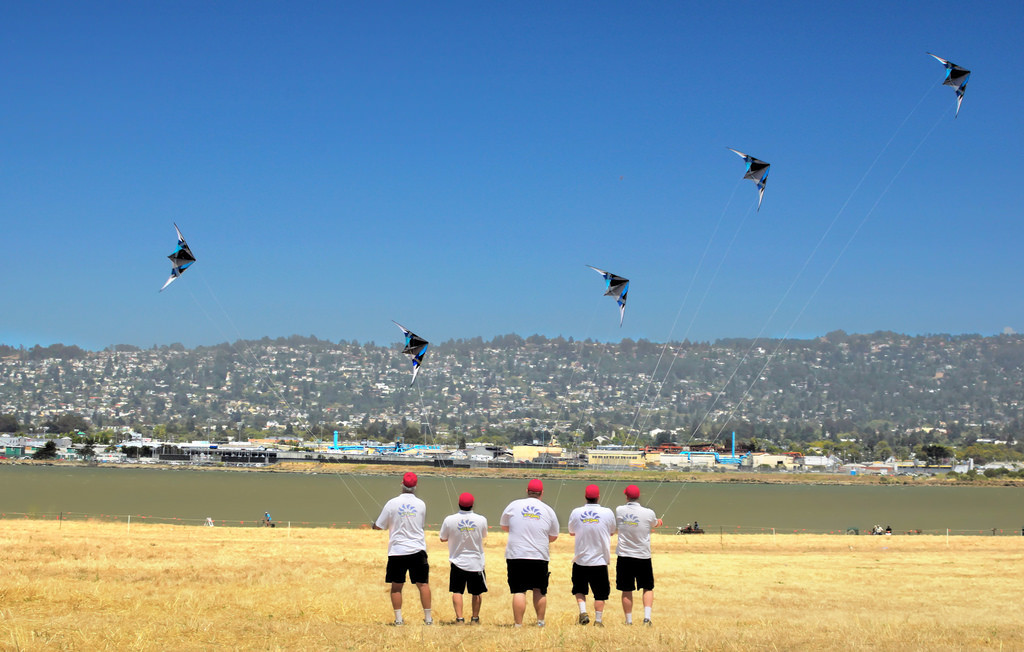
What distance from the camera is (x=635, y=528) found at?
1161 cm

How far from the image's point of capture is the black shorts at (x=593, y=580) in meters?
11.4

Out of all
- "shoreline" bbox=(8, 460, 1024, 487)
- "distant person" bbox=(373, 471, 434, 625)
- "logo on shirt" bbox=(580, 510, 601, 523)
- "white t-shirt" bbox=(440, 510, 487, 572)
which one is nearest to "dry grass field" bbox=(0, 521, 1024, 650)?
"distant person" bbox=(373, 471, 434, 625)

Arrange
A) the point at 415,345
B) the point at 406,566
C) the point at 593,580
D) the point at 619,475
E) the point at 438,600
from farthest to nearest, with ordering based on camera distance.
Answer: the point at 619,475 → the point at 415,345 → the point at 438,600 → the point at 593,580 → the point at 406,566

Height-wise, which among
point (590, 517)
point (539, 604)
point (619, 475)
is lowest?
point (619, 475)

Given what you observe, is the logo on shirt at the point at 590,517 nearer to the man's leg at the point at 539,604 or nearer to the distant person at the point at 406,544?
the man's leg at the point at 539,604

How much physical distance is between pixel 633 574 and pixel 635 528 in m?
0.55

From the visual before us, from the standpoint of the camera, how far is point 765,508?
279 ft

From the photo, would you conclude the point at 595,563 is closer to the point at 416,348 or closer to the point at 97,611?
the point at 97,611

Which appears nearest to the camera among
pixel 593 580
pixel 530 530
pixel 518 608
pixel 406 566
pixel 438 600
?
pixel 518 608

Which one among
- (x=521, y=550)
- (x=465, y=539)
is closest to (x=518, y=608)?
(x=521, y=550)

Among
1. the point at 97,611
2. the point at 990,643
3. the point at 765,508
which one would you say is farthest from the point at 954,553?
the point at 765,508

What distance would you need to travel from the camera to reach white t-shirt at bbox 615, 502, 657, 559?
11625 millimetres

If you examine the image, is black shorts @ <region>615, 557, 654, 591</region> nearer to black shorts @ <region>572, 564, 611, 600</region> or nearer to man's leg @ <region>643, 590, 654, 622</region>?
man's leg @ <region>643, 590, 654, 622</region>

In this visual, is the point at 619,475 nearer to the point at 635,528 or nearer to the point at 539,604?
the point at 635,528
